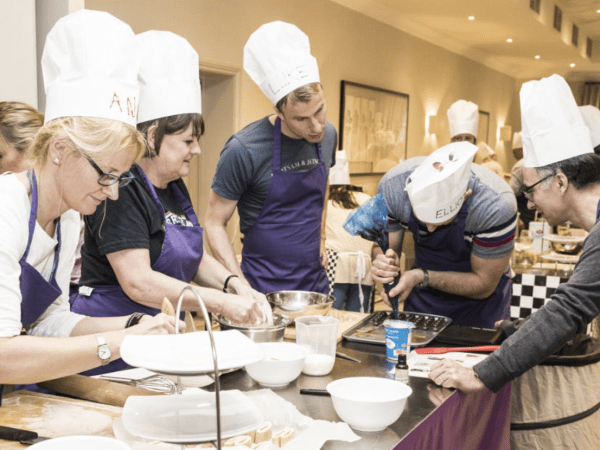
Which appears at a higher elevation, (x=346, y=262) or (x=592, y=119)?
(x=592, y=119)

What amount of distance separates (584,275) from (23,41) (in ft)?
6.33

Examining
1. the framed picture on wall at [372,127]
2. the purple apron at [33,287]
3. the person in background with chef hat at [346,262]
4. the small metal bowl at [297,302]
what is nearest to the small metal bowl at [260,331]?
the small metal bowl at [297,302]

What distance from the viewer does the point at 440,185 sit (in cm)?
200

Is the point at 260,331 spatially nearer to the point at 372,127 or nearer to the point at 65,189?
the point at 65,189

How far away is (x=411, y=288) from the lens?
2.25 metres

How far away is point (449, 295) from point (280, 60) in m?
1.11

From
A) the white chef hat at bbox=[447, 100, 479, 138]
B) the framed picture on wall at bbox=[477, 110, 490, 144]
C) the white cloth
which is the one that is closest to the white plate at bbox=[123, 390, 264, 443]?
the white cloth

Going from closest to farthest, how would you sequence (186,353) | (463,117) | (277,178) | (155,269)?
(186,353)
(155,269)
(277,178)
(463,117)

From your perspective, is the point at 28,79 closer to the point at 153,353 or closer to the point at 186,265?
the point at 186,265

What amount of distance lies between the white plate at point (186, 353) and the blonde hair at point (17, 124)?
4.53 feet

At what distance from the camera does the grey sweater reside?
147 cm

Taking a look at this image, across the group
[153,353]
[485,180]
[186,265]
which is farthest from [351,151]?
[153,353]

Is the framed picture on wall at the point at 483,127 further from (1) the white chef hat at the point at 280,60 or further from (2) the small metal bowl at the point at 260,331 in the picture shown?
(2) the small metal bowl at the point at 260,331

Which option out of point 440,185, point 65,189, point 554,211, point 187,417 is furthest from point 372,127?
point 187,417
